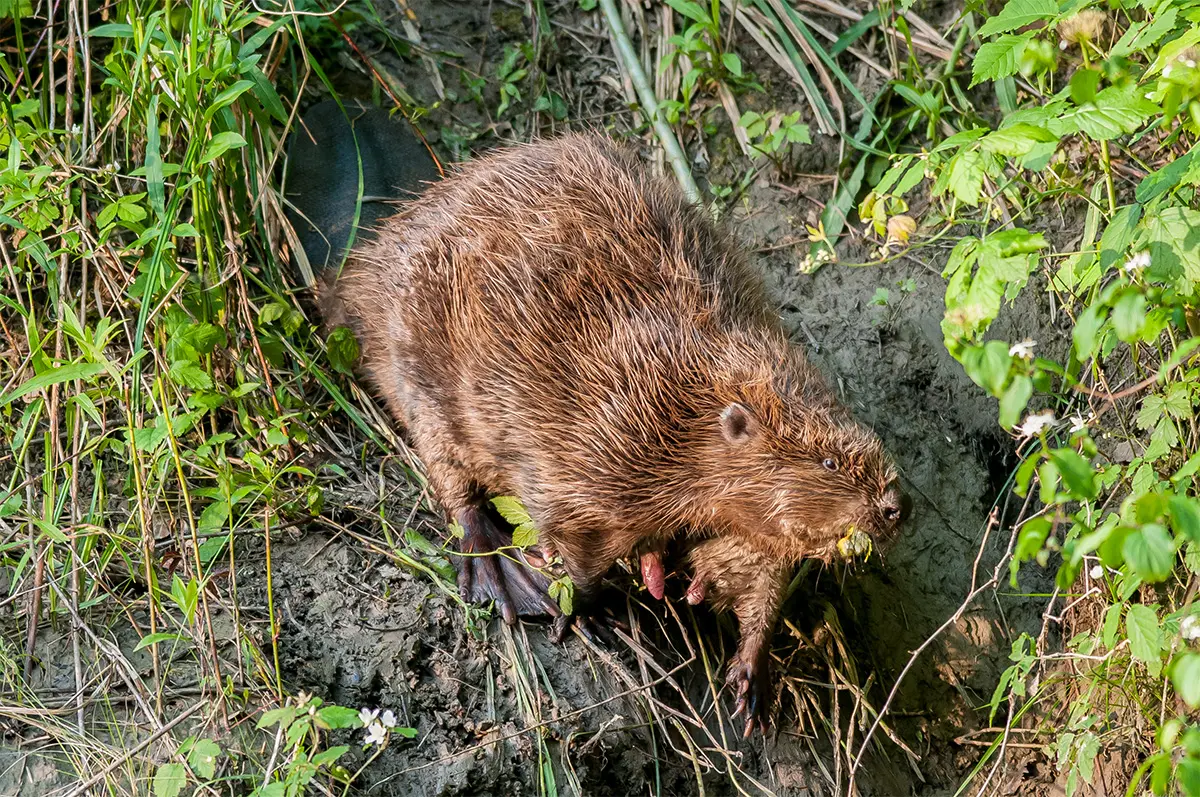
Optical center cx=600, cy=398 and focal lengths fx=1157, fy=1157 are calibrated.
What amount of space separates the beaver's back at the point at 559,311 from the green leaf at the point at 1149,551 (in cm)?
160

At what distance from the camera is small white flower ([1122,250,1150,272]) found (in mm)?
2352

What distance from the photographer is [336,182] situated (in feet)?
12.7

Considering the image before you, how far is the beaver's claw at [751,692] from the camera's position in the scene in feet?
10.9

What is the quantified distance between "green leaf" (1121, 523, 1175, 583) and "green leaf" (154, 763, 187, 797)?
78.1 inches

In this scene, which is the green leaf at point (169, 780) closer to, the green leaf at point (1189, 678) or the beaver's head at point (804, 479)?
the beaver's head at point (804, 479)

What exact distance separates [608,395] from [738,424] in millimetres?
387

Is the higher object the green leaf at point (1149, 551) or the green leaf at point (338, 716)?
the green leaf at point (1149, 551)

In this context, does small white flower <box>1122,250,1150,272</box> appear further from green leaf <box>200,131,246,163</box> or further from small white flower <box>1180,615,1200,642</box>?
green leaf <box>200,131,246,163</box>

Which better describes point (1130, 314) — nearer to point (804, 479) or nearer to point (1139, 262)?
point (1139, 262)

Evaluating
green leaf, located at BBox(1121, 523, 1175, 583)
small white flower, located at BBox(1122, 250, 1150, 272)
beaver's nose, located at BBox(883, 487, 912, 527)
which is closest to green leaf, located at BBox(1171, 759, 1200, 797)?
green leaf, located at BBox(1121, 523, 1175, 583)

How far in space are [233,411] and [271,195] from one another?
2.56 feet

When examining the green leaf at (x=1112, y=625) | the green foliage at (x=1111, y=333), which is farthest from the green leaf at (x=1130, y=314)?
the green leaf at (x=1112, y=625)

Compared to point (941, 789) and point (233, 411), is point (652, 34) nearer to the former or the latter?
point (233, 411)

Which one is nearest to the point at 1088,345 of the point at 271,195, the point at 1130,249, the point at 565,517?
the point at 1130,249
